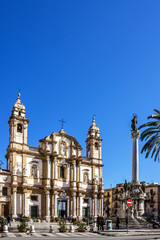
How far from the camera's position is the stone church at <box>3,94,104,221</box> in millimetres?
51000

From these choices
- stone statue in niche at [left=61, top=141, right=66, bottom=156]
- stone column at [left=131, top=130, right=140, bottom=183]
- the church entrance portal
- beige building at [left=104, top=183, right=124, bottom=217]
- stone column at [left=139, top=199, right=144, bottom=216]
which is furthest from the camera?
beige building at [left=104, top=183, right=124, bottom=217]

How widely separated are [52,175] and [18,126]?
31.4 ft

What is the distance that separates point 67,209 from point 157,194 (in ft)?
107

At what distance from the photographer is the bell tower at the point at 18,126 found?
172ft

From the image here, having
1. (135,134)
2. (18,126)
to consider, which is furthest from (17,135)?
(135,134)

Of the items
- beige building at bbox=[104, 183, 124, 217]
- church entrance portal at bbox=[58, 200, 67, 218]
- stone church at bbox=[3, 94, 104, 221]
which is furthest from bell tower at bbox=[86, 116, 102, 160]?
beige building at bbox=[104, 183, 124, 217]

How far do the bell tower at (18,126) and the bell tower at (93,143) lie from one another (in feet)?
44.3

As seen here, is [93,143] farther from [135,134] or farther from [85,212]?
[135,134]

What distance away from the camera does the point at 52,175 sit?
55219 mm

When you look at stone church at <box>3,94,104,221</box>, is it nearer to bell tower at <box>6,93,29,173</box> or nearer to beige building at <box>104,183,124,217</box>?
bell tower at <box>6,93,29,173</box>

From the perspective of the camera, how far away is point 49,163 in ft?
181

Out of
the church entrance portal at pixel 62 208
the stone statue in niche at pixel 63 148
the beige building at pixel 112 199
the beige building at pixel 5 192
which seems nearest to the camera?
the beige building at pixel 5 192

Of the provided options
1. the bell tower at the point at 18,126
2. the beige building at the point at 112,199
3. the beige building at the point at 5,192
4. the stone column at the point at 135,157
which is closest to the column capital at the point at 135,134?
the stone column at the point at 135,157

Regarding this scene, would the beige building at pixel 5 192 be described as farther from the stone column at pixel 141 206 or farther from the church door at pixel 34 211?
the stone column at pixel 141 206
